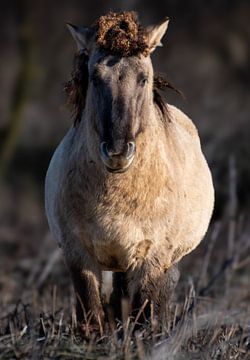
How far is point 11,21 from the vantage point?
30641 millimetres

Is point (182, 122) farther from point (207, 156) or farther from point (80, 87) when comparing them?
point (207, 156)

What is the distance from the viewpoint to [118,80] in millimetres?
7172

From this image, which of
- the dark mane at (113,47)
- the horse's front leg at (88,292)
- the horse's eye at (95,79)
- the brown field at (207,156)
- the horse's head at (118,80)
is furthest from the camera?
the horse's front leg at (88,292)

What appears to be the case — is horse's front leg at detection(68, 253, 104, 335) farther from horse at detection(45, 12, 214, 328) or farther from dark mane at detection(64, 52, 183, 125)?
dark mane at detection(64, 52, 183, 125)

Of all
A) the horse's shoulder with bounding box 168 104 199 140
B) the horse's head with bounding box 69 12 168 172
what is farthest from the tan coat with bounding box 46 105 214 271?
the horse's shoulder with bounding box 168 104 199 140

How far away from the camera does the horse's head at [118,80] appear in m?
6.86

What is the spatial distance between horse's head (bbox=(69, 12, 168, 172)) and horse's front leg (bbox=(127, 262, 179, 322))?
3.39 ft

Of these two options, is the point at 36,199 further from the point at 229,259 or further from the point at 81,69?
the point at 81,69

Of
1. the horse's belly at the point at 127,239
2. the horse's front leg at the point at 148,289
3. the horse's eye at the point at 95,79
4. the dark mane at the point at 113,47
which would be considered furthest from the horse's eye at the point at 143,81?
the horse's front leg at the point at 148,289

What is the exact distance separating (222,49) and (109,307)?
70.2ft

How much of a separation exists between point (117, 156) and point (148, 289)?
4.49ft

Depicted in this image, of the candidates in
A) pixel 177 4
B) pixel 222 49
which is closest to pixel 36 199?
pixel 222 49

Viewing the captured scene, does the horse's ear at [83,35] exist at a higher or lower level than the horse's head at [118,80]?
higher

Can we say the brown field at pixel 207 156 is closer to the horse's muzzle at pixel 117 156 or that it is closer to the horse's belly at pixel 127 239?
the horse's belly at pixel 127 239
